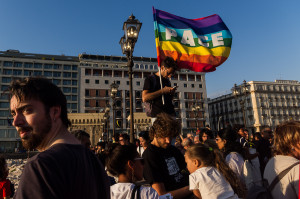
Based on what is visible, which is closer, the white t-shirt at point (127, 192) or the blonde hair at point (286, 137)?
the white t-shirt at point (127, 192)

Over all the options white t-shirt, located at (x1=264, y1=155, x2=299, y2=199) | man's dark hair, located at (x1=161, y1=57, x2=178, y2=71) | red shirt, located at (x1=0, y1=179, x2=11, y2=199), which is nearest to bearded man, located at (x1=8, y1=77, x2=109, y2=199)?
white t-shirt, located at (x1=264, y1=155, x2=299, y2=199)

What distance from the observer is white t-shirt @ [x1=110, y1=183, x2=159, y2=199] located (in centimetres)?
214

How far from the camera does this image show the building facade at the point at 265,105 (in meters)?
74.1

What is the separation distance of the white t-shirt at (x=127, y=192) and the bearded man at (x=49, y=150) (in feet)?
2.64

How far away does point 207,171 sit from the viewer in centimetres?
274

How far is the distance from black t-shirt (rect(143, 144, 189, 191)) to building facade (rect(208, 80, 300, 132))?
71983mm

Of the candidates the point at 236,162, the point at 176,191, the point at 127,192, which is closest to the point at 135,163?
the point at 127,192

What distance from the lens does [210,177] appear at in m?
2.68

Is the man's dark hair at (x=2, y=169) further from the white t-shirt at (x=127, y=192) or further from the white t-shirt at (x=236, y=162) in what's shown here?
the white t-shirt at (x=236, y=162)

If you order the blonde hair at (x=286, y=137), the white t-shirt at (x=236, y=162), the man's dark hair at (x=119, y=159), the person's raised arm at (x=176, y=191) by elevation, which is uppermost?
the blonde hair at (x=286, y=137)

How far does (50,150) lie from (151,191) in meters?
1.26

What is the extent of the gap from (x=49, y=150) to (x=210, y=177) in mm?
2017

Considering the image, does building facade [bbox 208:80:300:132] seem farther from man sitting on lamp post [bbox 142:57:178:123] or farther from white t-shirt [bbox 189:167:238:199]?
white t-shirt [bbox 189:167:238:199]

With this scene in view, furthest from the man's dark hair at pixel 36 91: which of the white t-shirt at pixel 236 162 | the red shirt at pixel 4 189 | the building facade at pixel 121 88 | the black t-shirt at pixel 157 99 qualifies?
the building facade at pixel 121 88
